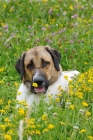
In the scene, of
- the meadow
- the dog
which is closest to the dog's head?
the dog

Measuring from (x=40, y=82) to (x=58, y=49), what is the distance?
7.90 feet

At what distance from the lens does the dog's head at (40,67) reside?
6.00 m

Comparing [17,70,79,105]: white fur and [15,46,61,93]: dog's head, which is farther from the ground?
[15,46,61,93]: dog's head

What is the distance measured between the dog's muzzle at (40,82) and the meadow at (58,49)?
0.23m

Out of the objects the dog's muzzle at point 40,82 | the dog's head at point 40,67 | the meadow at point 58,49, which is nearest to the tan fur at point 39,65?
the dog's head at point 40,67

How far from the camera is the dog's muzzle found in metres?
5.84

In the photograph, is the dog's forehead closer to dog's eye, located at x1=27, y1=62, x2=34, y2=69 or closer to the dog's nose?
dog's eye, located at x1=27, y1=62, x2=34, y2=69

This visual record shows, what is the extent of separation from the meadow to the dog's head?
0.25 meters

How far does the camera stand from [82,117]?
4.81 m

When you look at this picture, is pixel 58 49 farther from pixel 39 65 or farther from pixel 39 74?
pixel 39 74

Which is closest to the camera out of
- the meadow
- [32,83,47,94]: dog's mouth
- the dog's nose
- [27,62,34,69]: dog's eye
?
the meadow

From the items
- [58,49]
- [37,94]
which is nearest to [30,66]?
[37,94]

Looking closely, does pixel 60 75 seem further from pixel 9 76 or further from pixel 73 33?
pixel 73 33

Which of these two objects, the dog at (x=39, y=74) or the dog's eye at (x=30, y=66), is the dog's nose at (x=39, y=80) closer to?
the dog at (x=39, y=74)
